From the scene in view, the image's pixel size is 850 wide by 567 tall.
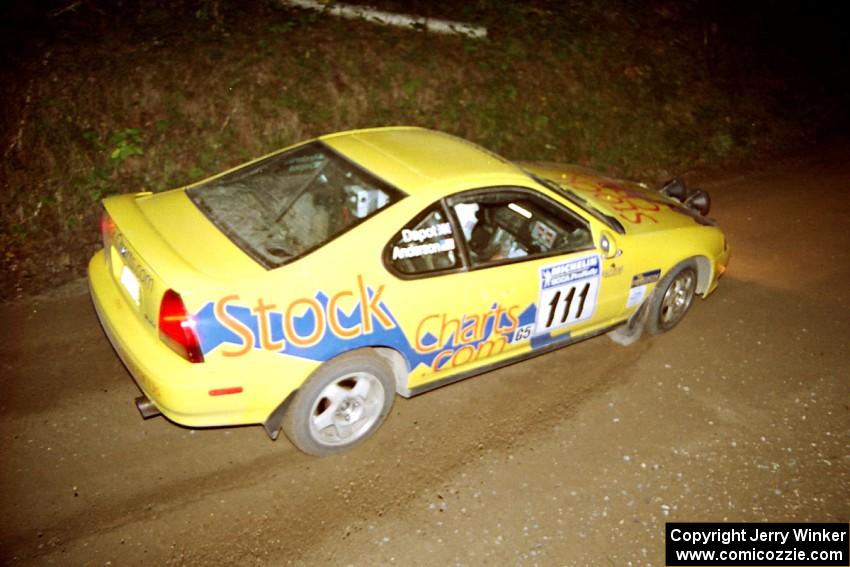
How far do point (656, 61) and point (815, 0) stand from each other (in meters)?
6.86

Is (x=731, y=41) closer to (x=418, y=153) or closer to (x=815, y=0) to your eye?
(x=815, y=0)

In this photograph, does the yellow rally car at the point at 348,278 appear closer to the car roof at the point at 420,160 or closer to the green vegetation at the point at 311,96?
the car roof at the point at 420,160

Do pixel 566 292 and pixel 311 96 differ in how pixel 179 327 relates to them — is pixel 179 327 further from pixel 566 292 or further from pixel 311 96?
pixel 311 96

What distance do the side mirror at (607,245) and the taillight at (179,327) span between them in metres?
2.60

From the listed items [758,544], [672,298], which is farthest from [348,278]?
[672,298]

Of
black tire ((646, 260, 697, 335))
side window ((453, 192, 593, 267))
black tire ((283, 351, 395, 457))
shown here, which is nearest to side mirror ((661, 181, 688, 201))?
black tire ((646, 260, 697, 335))

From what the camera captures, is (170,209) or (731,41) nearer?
(170,209)

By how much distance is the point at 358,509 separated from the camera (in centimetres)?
353

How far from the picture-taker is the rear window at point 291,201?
347cm

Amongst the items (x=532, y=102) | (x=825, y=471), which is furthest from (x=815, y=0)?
(x=825, y=471)

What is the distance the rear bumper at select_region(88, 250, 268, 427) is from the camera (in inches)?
122

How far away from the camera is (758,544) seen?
3.58m

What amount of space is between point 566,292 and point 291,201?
1857 mm

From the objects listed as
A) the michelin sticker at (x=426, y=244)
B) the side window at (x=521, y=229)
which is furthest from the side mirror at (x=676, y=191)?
the michelin sticker at (x=426, y=244)
